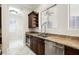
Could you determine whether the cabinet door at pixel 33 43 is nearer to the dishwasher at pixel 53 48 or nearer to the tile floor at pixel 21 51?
the tile floor at pixel 21 51

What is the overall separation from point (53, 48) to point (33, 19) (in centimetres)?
56

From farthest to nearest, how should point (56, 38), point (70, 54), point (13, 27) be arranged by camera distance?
point (13, 27) → point (56, 38) → point (70, 54)

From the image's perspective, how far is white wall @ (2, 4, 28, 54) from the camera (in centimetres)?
198

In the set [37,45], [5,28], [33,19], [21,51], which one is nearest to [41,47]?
[37,45]

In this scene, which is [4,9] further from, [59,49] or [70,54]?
[70,54]

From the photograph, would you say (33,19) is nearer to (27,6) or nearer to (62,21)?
(27,6)

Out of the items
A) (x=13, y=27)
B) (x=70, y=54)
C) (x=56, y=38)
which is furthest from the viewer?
(x=13, y=27)

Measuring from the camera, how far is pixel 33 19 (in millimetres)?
1976

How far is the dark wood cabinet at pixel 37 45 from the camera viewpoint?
1.96 metres

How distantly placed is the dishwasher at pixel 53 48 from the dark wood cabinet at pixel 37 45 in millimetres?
68

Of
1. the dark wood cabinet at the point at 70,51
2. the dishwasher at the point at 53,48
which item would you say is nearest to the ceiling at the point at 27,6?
the dishwasher at the point at 53,48

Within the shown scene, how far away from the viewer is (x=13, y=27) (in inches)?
78.7
